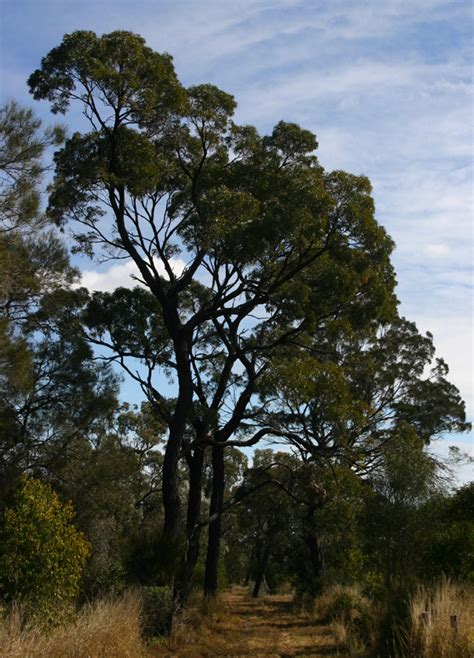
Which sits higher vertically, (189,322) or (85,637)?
(189,322)

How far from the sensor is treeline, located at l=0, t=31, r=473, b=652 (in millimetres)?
16641

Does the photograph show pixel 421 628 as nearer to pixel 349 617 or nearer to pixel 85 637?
pixel 85 637

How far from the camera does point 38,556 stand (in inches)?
462

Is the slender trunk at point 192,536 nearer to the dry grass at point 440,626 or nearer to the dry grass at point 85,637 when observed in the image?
the dry grass at point 85,637

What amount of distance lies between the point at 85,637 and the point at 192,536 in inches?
407

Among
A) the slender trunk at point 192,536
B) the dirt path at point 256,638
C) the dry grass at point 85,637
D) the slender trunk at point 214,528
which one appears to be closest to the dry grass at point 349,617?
the dirt path at point 256,638

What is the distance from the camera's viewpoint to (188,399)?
61.5 ft

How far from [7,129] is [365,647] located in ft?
42.8

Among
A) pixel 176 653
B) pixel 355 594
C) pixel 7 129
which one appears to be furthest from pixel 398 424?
pixel 7 129

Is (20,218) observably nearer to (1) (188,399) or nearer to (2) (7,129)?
(2) (7,129)

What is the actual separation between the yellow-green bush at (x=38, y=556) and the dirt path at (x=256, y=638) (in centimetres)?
295

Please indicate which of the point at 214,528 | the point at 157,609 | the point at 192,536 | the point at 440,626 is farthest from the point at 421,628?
A: the point at 214,528

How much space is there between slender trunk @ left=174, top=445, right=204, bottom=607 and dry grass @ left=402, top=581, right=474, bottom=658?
708 centimetres

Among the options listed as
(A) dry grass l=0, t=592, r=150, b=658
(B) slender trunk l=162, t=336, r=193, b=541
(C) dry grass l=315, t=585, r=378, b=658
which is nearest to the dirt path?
(C) dry grass l=315, t=585, r=378, b=658
